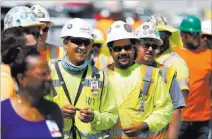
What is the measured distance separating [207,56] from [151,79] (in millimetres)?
3338

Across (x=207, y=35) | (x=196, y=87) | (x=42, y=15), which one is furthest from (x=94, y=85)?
(x=207, y=35)

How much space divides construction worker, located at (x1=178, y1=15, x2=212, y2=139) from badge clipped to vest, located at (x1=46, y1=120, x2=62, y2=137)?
5.03 metres

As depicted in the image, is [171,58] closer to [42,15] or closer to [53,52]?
[42,15]

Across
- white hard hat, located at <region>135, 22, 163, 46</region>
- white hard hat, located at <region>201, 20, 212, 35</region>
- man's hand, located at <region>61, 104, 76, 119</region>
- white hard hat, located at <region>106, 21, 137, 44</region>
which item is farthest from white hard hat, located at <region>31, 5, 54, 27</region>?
white hard hat, located at <region>201, 20, 212, 35</region>

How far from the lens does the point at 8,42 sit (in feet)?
18.2

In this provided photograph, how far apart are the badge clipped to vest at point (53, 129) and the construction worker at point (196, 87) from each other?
5.03 m

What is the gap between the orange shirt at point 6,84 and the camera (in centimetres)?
539

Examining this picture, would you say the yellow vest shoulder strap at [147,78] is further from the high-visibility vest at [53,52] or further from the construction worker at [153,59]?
the high-visibility vest at [53,52]

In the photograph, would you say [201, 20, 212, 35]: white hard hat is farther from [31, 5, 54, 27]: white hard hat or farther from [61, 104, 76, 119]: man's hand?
[61, 104, 76, 119]: man's hand

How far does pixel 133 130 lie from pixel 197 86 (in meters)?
3.24

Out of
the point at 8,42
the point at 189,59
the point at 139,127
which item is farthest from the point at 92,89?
the point at 189,59

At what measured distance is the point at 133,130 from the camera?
716cm

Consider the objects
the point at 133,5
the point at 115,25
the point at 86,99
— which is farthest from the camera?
the point at 133,5

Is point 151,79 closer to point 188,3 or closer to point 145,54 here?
point 145,54
